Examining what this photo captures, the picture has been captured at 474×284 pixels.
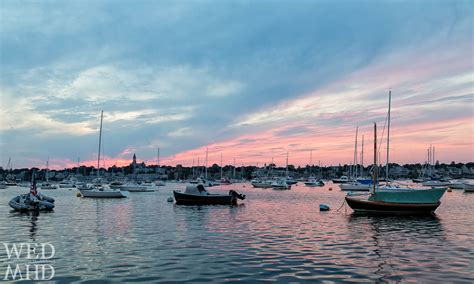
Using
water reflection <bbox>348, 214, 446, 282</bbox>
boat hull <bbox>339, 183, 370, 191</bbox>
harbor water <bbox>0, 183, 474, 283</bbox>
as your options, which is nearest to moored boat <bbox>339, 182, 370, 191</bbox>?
boat hull <bbox>339, 183, 370, 191</bbox>

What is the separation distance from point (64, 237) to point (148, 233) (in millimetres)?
5371

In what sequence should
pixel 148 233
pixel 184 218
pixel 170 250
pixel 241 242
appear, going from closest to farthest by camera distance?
pixel 170 250, pixel 241 242, pixel 148 233, pixel 184 218

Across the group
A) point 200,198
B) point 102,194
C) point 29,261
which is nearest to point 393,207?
point 200,198

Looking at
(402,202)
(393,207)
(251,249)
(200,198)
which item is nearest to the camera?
(251,249)

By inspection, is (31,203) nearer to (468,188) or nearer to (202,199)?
(202,199)

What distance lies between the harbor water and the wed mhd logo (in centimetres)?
37

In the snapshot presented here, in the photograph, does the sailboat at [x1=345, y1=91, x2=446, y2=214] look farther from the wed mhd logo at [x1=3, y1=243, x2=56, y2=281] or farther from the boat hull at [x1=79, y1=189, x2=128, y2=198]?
the boat hull at [x1=79, y1=189, x2=128, y2=198]

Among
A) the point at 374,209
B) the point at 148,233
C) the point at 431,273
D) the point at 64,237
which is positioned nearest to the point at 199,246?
the point at 148,233

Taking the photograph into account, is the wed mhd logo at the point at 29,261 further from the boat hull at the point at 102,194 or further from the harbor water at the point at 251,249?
the boat hull at the point at 102,194

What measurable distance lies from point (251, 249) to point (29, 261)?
10.8 metres

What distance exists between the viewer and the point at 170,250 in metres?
21.3

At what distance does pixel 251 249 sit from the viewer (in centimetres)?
2164

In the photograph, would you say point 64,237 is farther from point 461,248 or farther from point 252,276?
point 461,248

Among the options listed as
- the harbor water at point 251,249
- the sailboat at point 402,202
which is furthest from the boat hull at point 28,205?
the sailboat at point 402,202
